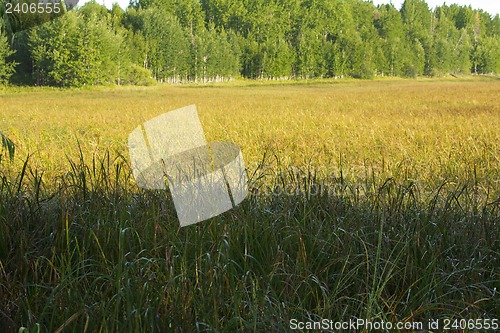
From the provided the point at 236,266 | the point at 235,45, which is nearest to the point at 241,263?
the point at 236,266

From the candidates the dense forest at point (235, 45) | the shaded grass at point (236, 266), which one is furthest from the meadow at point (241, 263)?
the dense forest at point (235, 45)

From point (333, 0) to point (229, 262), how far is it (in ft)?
328

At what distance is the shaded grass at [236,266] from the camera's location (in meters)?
2.16

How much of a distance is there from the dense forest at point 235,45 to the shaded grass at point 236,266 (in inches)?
1879

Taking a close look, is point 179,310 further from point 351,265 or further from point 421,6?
point 421,6

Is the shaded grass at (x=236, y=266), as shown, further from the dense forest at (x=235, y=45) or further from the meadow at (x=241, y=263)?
the dense forest at (x=235, y=45)

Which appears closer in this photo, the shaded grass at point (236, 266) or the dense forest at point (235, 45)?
the shaded grass at point (236, 266)

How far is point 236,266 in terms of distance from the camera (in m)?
2.71

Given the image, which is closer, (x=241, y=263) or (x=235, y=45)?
(x=241, y=263)

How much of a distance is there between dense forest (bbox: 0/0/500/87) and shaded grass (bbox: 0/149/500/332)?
157ft

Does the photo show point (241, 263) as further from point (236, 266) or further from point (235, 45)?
point (235, 45)

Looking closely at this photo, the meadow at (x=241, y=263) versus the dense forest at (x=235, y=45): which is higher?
the dense forest at (x=235, y=45)

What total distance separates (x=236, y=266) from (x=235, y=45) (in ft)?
235

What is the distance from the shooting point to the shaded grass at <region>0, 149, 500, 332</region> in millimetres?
2160
